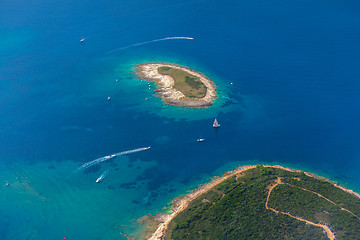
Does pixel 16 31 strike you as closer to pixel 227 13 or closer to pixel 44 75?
pixel 44 75

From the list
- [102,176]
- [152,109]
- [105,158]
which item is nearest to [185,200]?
[102,176]

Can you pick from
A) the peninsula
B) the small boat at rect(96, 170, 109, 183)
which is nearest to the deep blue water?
the small boat at rect(96, 170, 109, 183)

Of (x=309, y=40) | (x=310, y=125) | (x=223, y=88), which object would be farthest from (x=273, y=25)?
(x=310, y=125)

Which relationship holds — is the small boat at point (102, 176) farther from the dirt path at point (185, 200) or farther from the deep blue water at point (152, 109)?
the dirt path at point (185, 200)

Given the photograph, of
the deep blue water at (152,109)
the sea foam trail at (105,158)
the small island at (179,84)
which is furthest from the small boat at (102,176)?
the small island at (179,84)

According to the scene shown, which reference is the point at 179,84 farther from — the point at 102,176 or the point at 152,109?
the point at 102,176

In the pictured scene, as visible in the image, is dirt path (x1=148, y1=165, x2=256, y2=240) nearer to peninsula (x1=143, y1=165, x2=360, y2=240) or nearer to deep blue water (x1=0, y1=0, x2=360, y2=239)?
peninsula (x1=143, y1=165, x2=360, y2=240)
